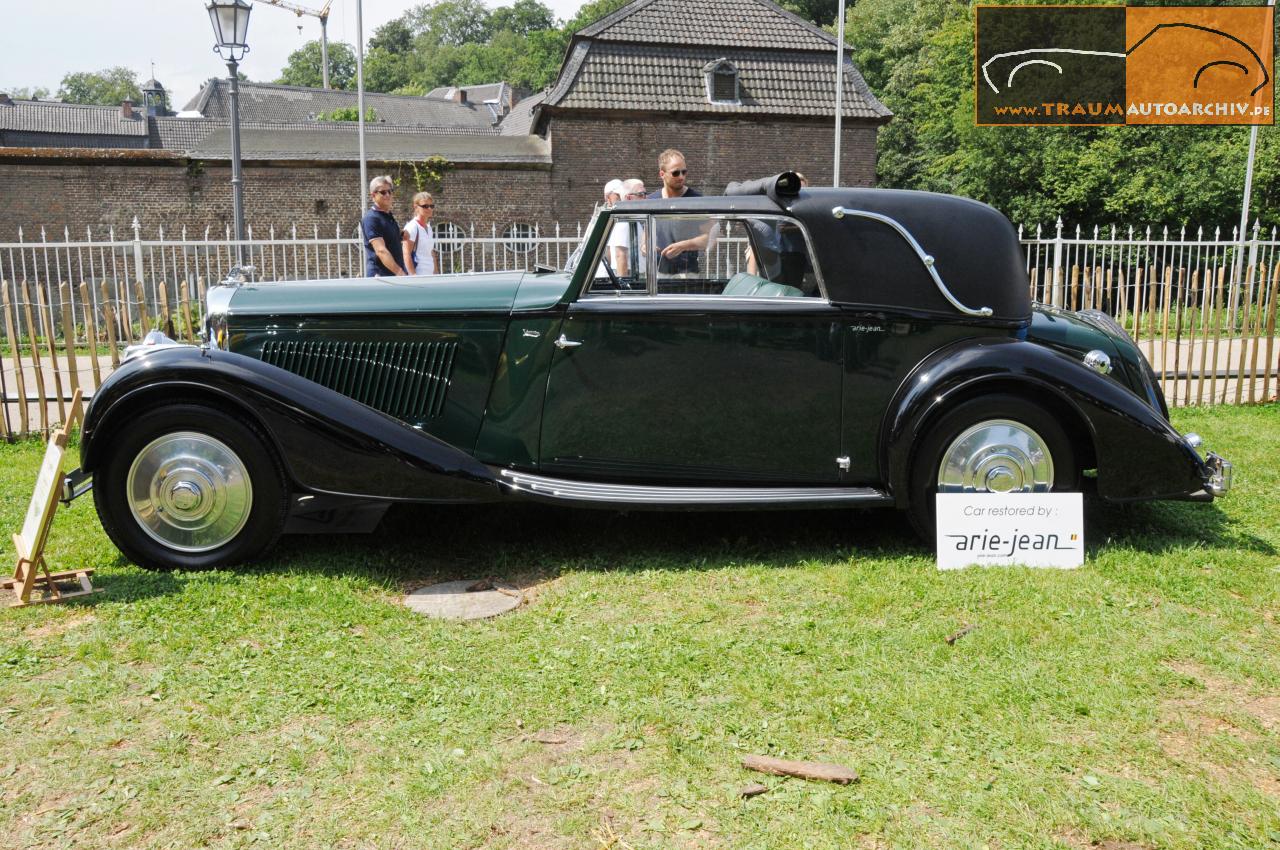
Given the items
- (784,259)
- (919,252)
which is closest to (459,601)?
(784,259)

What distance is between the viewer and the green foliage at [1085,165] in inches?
1139

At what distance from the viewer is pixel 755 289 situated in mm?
4855

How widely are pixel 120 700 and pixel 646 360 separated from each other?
8.58 feet

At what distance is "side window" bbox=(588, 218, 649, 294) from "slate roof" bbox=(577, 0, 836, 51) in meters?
24.1

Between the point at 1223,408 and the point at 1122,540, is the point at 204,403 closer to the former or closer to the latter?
the point at 1122,540

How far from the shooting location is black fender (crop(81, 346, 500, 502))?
445 centimetres

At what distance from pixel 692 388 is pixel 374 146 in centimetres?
2682

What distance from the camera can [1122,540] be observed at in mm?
5113

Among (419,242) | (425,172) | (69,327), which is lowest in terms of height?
(69,327)

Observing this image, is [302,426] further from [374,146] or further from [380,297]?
[374,146]

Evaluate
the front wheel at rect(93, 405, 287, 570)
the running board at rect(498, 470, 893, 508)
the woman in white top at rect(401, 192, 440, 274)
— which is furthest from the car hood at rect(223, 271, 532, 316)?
the woman in white top at rect(401, 192, 440, 274)

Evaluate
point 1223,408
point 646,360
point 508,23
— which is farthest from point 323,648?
point 508,23

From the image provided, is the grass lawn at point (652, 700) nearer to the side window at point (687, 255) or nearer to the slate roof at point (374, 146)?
the side window at point (687, 255)

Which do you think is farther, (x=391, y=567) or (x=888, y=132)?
(x=888, y=132)
